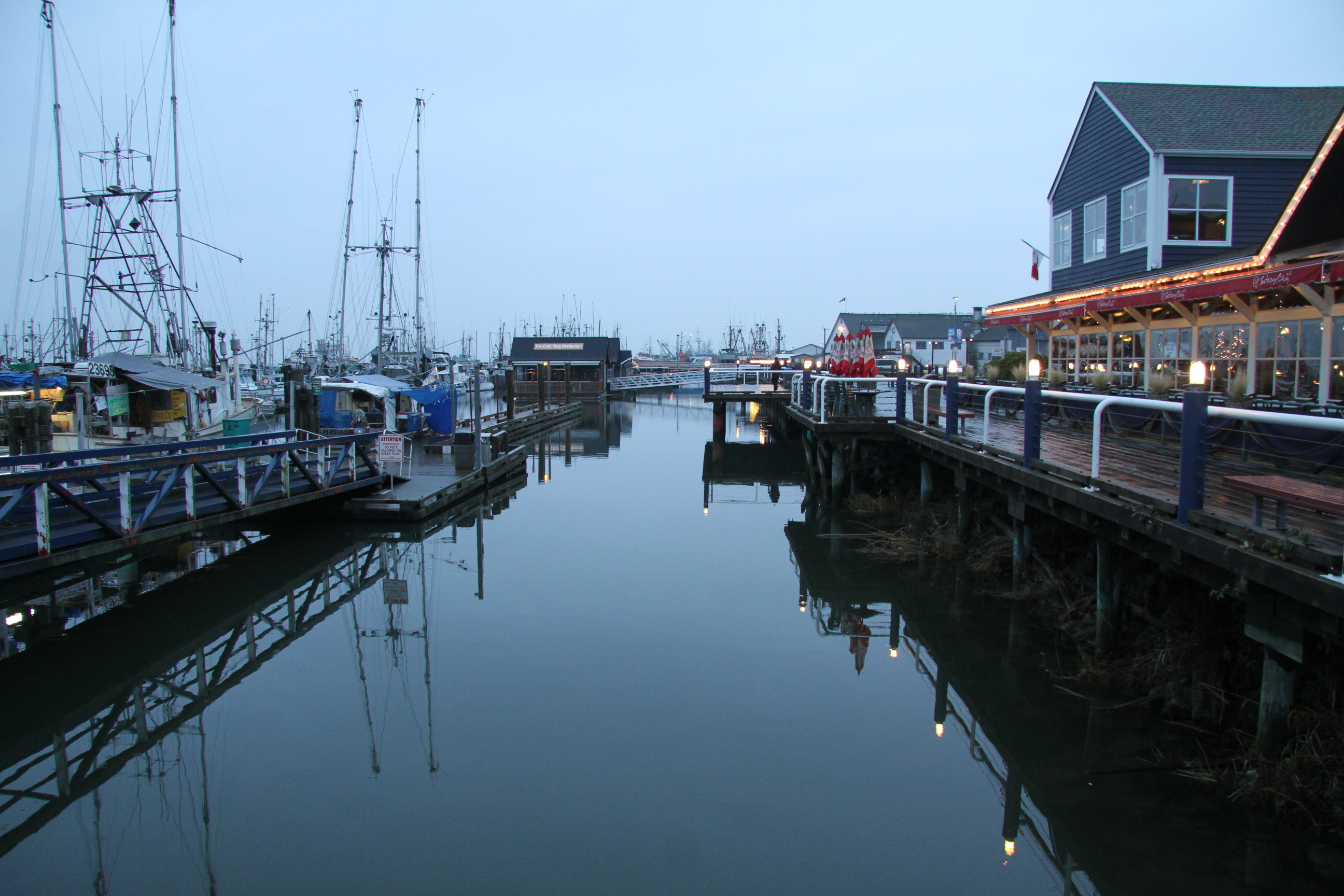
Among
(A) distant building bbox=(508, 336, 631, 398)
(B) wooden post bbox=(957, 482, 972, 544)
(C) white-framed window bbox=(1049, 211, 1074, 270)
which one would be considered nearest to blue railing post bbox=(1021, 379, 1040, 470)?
(B) wooden post bbox=(957, 482, 972, 544)

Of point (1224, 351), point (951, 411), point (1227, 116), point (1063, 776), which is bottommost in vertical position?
point (1063, 776)

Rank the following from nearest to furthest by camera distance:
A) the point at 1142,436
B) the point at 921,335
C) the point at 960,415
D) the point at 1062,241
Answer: the point at 1142,436 < the point at 960,415 < the point at 1062,241 < the point at 921,335

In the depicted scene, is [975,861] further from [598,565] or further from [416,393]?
[416,393]

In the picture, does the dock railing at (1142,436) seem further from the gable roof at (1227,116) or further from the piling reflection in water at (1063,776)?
the gable roof at (1227,116)

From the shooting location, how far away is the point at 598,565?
14461 mm

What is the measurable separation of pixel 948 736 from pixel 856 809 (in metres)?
1.75

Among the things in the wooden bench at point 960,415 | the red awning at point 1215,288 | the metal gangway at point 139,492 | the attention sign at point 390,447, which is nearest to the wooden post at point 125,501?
the metal gangway at point 139,492

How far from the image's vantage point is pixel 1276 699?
5.88m

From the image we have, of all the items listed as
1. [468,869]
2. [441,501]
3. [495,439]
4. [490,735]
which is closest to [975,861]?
[468,869]

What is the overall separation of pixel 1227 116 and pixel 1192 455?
52.8 ft

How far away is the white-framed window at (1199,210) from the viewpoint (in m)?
17.1

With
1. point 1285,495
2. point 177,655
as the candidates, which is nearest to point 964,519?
point 1285,495

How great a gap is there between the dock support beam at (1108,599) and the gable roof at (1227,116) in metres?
12.3

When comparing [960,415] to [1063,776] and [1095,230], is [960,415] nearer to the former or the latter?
[1063,776]
